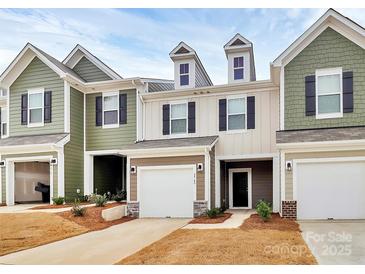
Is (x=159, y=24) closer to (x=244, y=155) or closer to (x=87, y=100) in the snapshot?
(x=244, y=155)

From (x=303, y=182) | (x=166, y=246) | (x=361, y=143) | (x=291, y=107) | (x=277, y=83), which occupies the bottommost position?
(x=166, y=246)

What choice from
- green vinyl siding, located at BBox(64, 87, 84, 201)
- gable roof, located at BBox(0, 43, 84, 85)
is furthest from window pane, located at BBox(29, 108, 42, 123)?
gable roof, located at BBox(0, 43, 84, 85)

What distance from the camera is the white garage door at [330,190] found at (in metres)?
12.0

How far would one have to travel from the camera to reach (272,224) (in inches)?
440

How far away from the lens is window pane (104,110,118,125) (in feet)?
55.6

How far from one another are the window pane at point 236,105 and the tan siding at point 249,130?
361 millimetres

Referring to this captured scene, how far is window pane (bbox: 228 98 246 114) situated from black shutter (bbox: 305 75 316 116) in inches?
105

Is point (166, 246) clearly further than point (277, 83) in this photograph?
No

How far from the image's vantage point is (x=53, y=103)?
16.5 metres

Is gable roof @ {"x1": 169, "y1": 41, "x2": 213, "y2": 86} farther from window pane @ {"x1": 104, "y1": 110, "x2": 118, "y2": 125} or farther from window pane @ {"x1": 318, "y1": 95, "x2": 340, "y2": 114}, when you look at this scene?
window pane @ {"x1": 318, "y1": 95, "x2": 340, "y2": 114}

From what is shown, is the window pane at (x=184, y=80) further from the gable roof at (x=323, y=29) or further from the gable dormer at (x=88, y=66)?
the gable roof at (x=323, y=29)

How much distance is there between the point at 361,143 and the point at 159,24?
700cm

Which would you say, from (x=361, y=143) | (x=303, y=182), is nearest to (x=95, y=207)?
(x=303, y=182)

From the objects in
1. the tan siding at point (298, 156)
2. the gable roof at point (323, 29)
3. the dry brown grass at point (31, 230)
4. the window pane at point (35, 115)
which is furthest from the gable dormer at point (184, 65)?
the dry brown grass at point (31, 230)
